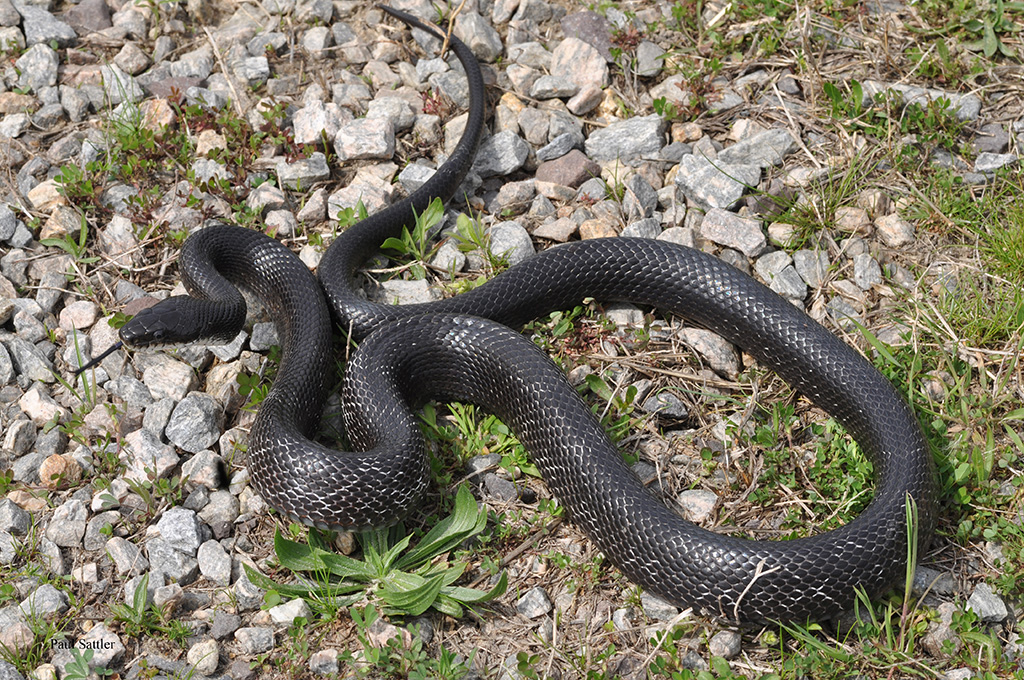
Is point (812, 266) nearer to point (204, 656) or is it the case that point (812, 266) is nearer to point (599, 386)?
point (599, 386)

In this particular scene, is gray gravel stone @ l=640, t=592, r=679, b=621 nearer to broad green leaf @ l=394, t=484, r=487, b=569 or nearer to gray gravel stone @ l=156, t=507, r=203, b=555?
broad green leaf @ l=394, t=484, r=487, b=569

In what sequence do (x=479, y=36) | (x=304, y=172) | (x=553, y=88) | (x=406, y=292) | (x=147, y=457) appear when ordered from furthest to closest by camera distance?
1. (x=479, y=36)
2. (x=553, y=88)
3. (x=304, y=172)
4. (x=406, y=292)
5. (x=147, y=457)

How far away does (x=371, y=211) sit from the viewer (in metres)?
6.75

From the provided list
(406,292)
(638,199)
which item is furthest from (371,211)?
(638,199)

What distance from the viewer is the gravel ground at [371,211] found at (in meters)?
4.72

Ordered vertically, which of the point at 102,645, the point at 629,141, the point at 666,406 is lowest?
the point at 102,645

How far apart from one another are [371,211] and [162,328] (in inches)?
71.8

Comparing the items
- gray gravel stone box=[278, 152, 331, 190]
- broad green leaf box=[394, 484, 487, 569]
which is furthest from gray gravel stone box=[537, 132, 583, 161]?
broad green leaf box=[394, 484, 487, 569]

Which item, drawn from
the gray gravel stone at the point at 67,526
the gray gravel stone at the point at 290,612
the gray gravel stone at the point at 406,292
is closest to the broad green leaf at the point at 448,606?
the gray gravel stone at the point at 290,612

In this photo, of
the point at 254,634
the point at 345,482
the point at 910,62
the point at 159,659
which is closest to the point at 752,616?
the point at 345,482

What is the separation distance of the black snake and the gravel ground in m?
0.26

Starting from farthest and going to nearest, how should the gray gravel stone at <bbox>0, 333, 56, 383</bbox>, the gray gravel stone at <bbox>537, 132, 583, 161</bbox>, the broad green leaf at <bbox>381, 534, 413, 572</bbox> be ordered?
the gray gravel stone at <bbox>537, 132, 583, 161</bbox>, the gray gravel stone at <bbox>0, 333, 56, 383</bbox>, the broad green leaf at <bbox>381, 534, 413, 572</bbox>

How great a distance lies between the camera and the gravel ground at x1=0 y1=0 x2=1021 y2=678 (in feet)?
15.5

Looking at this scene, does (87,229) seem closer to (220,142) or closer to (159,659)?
(220,142)
